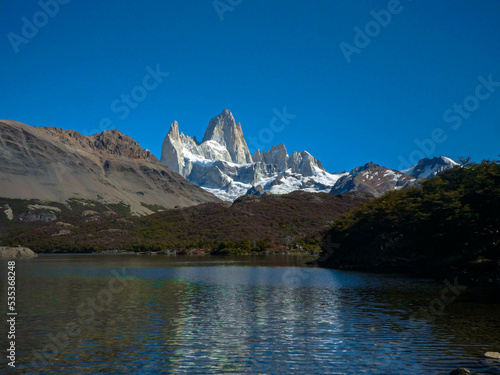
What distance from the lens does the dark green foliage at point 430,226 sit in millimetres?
76188

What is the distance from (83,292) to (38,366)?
117 ft

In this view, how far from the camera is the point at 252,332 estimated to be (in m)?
34.8

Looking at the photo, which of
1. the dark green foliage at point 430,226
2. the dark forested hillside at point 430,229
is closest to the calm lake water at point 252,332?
the dark forested hillside at point 430,229

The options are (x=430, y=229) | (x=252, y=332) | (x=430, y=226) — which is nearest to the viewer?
(x=252, y=332)

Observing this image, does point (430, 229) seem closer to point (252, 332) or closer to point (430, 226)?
point (430, 226)

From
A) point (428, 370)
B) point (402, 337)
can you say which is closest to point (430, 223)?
point (402, 337)

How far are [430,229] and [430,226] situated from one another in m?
0.62

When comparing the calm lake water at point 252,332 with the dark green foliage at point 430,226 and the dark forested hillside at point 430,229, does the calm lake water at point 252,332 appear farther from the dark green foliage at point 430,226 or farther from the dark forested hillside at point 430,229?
the dark green foliage at point 430,226

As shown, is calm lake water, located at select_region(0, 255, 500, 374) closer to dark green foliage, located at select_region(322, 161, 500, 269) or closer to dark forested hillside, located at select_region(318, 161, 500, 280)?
dark forested hillside, located at select_region(318, 161, 500, 280)

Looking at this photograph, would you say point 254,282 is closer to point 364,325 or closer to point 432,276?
point 432,276

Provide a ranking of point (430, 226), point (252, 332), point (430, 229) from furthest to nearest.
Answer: point (430, 226) → point (430, 229) → point (252, 332)

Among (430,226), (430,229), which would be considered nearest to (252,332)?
(430,229)

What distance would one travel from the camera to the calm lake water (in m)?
25.8

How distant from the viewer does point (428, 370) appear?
81.3 ft
